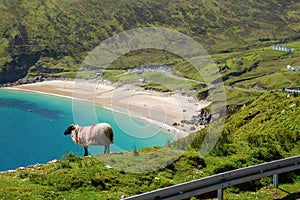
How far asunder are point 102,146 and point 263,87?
16198 centimetres

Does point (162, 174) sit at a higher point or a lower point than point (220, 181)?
lower

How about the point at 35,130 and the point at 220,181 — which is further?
the point at 35,130

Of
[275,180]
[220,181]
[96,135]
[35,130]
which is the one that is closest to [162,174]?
[220,181]

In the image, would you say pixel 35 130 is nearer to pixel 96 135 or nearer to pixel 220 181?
pixel 96 135

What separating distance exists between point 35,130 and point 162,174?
341 ft

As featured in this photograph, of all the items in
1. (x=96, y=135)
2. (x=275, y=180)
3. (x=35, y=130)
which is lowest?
(x=35, y=130)

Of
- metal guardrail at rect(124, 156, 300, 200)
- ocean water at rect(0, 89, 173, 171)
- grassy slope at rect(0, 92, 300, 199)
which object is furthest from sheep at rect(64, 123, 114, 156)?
ocean water at rect(0, 89, 173, 171)

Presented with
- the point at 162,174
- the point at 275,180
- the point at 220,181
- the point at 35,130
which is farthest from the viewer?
the point at 35,130

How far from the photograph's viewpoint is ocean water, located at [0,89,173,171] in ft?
272

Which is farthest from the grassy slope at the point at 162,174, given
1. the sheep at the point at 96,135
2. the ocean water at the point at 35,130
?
the ocean water at the point at 35,130

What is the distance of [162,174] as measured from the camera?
12.6 metres

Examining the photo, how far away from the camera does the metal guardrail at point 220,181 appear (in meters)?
10.1

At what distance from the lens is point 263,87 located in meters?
172

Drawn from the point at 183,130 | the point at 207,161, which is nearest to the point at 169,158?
the point at 207,161
